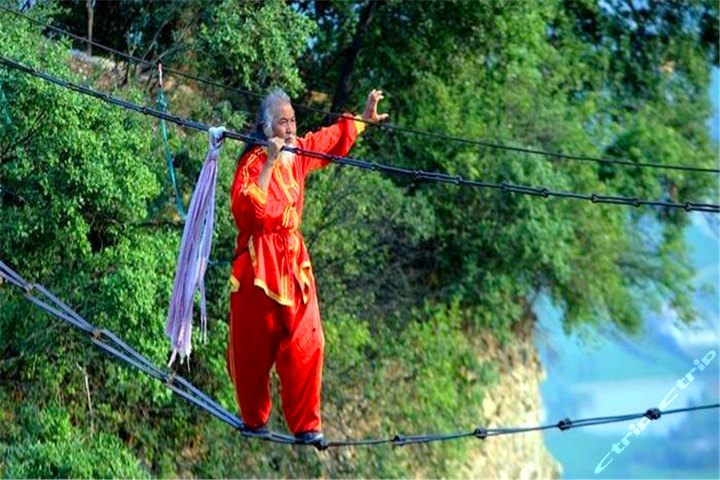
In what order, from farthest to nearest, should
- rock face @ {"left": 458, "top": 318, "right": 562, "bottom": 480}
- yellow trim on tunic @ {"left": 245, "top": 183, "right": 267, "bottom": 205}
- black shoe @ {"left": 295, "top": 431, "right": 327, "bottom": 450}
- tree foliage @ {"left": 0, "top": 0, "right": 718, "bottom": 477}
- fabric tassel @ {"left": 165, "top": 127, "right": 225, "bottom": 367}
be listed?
rock face @ {"left": 458, "top": 318, "right": 562, "bottom": 480} → tree foliage @ {"left": 0, "top": 0, "right": 718, "bottom": 477} → fabric tassel @ {"left": 165, "top": 127, "right": 225, "bottom": 367} → black shoe @ {"left": 295, "top": 431, "right": 327, "bottom": 450} → yellow trim on tunic @ {"left": 245, "top": 183, "right": 267, "bottom": 205}

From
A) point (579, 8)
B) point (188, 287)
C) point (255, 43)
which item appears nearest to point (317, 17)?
point (255, 43)

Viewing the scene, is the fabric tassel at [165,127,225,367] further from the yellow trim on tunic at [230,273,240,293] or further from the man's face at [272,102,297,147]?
the man's face at [272,102,297,147]

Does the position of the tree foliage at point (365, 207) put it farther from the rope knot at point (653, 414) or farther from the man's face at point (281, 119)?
the rope knot at point (653, 414)

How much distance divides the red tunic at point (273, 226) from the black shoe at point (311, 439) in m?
0.60

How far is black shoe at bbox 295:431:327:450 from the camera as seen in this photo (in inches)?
331

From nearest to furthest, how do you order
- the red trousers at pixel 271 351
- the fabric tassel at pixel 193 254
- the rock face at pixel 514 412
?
the red trousers at pixel 271 351, the fabric tassel at pixel 193 254, the rock face at pixel 514 412

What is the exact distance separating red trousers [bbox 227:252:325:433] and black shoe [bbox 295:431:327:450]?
0.08ft

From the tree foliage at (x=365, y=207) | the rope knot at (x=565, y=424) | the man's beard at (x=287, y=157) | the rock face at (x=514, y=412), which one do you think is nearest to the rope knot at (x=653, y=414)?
the rope knot at (x=565, y=424)

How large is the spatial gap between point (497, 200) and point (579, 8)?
250cm

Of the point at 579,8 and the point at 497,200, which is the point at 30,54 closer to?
the point at 497,200

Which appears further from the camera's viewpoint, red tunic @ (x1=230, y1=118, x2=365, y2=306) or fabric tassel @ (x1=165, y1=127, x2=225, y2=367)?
fabric tassel @ (x1=165, y1=127, x2=225, y2=367)

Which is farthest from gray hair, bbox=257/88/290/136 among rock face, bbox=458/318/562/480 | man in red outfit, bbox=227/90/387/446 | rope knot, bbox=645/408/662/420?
rock face, bbox=458/318/562/480

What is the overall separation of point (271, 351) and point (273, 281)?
12.8 inches

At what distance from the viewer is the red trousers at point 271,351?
27.1ft
